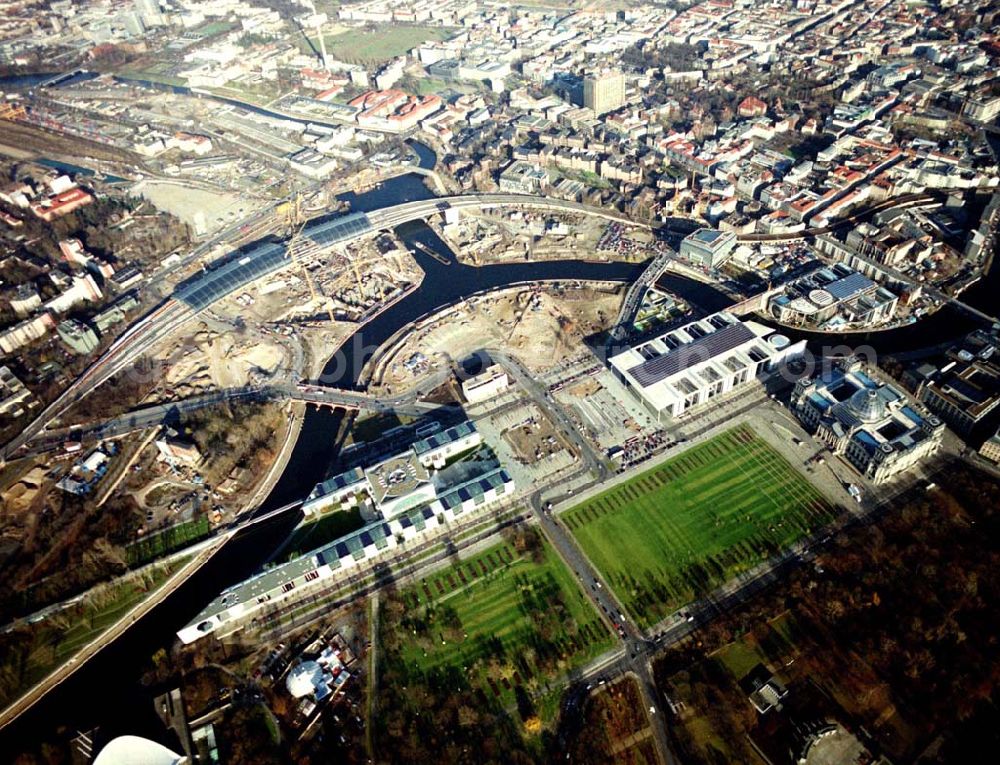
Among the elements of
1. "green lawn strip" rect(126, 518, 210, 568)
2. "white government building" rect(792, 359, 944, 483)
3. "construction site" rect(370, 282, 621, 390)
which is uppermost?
"construction site" rect(370, 282, 621, 390)

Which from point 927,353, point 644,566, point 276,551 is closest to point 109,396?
point 276,551

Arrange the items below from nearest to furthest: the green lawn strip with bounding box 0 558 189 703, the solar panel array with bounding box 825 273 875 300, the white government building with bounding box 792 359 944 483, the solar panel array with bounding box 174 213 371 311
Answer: the green lawn strip with bounding box 0 558 189 703, the white government building with bounding box 792 359 944 483, the solar panel array with bounding box 825 273 875 300, the solar panel array with bounding box 174 213 371 311

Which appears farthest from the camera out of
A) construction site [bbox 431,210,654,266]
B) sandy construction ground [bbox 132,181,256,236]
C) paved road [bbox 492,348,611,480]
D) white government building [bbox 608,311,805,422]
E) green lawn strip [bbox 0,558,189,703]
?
sandy construction ground [bbox 132,181,256,236]

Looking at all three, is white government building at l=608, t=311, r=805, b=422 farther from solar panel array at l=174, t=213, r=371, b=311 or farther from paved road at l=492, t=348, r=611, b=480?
solar panel array at l=174, t=213, r=371, b=311

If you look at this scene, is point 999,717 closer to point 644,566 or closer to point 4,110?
point 644,566

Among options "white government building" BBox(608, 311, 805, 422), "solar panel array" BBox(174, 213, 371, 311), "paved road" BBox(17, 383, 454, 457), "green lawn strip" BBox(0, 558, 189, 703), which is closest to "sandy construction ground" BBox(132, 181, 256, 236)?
"solar panel array" BBox(174, 213, 371, 311)

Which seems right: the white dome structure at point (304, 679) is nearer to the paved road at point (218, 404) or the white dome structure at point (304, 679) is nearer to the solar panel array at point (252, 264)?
the paved road at point (218, 404)

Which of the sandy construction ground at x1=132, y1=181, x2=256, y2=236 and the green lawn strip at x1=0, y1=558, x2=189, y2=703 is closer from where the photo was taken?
the green lawn strip at x1=0, y1=558, x2=189, y2=703
